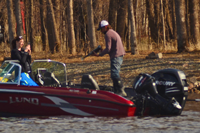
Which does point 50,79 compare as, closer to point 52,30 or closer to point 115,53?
point 115,53

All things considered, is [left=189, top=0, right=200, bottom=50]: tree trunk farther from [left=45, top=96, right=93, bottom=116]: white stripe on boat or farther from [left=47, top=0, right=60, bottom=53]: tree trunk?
[left=45, top=96, right=93, bottom=116]: white stripe on boat

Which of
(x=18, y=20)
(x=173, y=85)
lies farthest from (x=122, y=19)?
(x=173, y=85)

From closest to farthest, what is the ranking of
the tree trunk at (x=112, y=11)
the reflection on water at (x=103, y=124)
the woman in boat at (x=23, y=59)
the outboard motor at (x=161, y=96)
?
the reflection on water at (x=103, y=124)
the outboard motor at (x=161, y=96)
the woman in boat at (x=23, y=59)
the tree trunk at (x=112, y=11)

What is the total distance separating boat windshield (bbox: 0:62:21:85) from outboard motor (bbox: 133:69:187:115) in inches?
106

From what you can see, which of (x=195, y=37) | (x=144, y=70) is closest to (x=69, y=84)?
(x=144, y=70)

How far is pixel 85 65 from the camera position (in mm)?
20562

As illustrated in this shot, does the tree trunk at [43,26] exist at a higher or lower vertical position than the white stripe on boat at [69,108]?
higher

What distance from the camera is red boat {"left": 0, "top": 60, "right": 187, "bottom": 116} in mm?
9992

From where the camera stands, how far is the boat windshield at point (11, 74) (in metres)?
10.8

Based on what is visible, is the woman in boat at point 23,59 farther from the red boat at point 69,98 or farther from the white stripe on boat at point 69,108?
the white stripe on boat at point 69,108

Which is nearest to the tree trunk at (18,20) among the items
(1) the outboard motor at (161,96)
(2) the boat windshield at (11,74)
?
(2) the boat windshield at (11,74)

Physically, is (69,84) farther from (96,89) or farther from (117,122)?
(117,122)

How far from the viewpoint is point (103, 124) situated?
9359 mm

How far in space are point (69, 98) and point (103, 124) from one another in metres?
1.18
